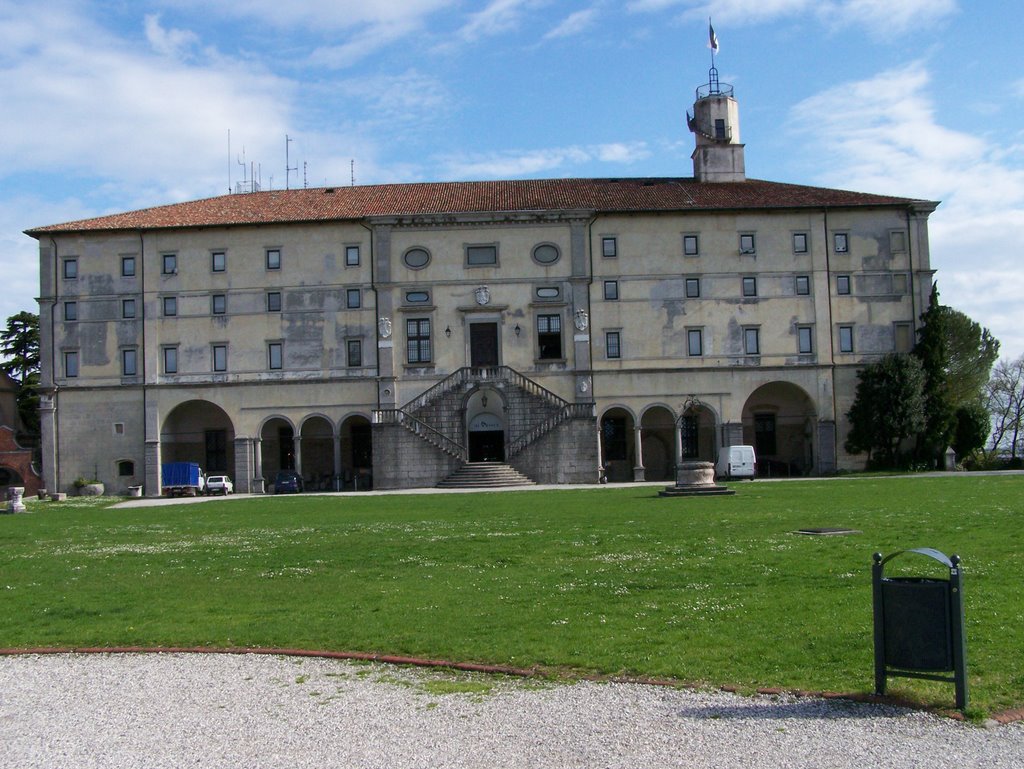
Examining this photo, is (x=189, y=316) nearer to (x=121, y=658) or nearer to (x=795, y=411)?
(x=795, y=411)

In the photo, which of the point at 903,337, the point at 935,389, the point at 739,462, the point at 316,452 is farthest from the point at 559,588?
the point at 903,337

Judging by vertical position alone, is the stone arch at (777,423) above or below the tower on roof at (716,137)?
below

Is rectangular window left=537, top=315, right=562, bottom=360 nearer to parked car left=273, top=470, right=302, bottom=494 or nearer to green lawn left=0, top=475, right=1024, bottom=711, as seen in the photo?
parked car left=273, top=470, right=302, bottom=494

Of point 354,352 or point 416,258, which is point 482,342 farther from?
point 354,352

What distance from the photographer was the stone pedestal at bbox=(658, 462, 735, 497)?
37.5 m

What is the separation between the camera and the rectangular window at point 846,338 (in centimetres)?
5900

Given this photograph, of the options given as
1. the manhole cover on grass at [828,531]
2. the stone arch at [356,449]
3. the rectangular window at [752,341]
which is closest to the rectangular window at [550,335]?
the rectangular window at [752,341]

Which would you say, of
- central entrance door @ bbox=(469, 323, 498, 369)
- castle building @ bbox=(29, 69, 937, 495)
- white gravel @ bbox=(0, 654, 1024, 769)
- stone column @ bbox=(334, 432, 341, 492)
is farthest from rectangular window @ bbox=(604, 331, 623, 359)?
white gravel @ bbox=(0, 654, 1024, 769)

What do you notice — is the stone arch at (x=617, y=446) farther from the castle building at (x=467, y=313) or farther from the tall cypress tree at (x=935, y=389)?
the tall cypress tree at (x=935, y=389)

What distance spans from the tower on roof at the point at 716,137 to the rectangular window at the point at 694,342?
10999 millimetres

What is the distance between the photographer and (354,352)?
59188 millimetres

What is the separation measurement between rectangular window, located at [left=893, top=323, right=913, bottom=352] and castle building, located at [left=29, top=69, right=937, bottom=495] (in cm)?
11

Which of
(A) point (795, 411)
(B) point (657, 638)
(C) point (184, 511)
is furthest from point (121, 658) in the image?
(A) point (795, 411)

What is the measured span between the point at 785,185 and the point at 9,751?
2355 inches
